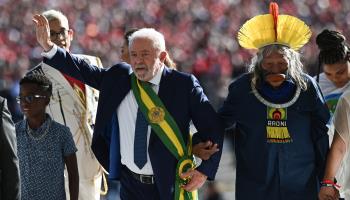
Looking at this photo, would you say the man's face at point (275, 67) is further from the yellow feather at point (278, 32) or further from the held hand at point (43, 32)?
the held hand at point (43, 32)

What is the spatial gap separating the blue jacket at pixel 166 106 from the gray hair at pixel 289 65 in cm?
36

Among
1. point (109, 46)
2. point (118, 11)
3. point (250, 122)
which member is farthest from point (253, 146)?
point (118, 11)

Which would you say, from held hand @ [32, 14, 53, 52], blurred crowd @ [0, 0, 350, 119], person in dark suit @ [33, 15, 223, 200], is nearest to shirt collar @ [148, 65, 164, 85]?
person in dark suit @ [33, 15, 223, 200]

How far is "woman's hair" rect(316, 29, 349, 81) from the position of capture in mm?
7094

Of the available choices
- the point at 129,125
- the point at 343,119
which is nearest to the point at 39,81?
the point at 129,125

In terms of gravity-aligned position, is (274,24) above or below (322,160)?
above

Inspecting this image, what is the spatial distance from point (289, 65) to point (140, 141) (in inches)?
41.0

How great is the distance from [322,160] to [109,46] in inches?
624

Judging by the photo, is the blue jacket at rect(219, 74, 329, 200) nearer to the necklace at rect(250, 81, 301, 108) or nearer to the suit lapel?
the necklace at rect(250, 81, 301, 108)

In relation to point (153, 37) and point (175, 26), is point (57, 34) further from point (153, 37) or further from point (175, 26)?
point (175, 26)

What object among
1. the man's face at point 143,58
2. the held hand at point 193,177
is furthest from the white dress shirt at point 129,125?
the held hand at point 193,177

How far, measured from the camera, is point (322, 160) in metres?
6.48

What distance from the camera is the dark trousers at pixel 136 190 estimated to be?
6422 millimetres

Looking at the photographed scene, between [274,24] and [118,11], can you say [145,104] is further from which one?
[118,11]
